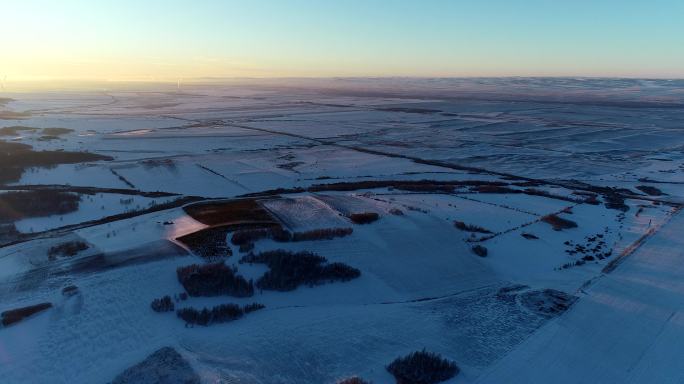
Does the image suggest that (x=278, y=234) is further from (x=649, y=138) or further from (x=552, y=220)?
(x=649, y=138)

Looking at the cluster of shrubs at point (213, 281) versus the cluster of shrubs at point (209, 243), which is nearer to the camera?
the cluster of shrubs at point (213, 281)

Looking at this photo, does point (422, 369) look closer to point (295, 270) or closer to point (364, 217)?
point (295, 270)

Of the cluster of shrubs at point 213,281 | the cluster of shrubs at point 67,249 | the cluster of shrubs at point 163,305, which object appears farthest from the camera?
the cluster of shrubs at point 67,249

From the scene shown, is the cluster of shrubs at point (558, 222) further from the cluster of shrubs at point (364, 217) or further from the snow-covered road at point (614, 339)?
the cluster of shrubs at point (364, 217)

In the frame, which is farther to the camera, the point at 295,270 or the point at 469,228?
the point at 469,228

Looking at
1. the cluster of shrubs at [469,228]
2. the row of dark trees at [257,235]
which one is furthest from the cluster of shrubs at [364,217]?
the cluster of shrubs at [469,228]

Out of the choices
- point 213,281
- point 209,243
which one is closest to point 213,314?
point 213,281
